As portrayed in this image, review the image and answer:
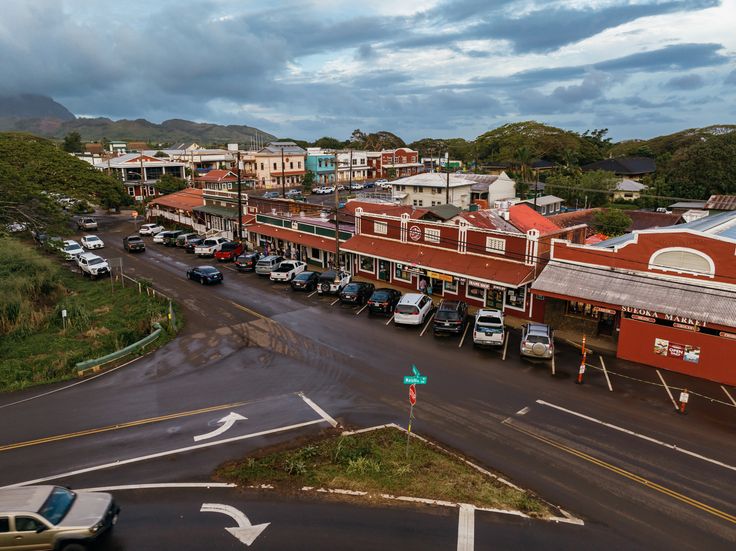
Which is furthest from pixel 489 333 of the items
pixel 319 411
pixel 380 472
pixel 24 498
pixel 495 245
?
pixel 24 498

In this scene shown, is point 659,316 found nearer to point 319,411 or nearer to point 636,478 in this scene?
point 636,478

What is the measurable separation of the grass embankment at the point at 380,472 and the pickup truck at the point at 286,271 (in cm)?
2321

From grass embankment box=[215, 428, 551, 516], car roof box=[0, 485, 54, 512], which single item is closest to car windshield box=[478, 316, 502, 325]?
grass embankment box=[215, 428, 551, 516]

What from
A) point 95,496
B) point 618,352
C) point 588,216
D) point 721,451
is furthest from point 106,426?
point 588,216

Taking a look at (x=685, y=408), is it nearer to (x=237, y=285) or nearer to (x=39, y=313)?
(x=237, y=285)

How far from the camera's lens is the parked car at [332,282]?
3512 centimetres

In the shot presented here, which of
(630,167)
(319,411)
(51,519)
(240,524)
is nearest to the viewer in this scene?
(51,519)

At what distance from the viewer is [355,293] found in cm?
3278

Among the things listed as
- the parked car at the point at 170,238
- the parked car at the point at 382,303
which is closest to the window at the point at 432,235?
the parked car at the point at 382,303

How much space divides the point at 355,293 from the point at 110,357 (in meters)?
14.7

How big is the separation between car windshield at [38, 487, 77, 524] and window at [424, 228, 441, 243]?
25.7 m

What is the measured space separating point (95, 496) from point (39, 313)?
950 inches

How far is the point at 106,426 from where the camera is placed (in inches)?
707

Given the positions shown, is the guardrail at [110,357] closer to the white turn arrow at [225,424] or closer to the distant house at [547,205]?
the white turn arrow at [225,424]
